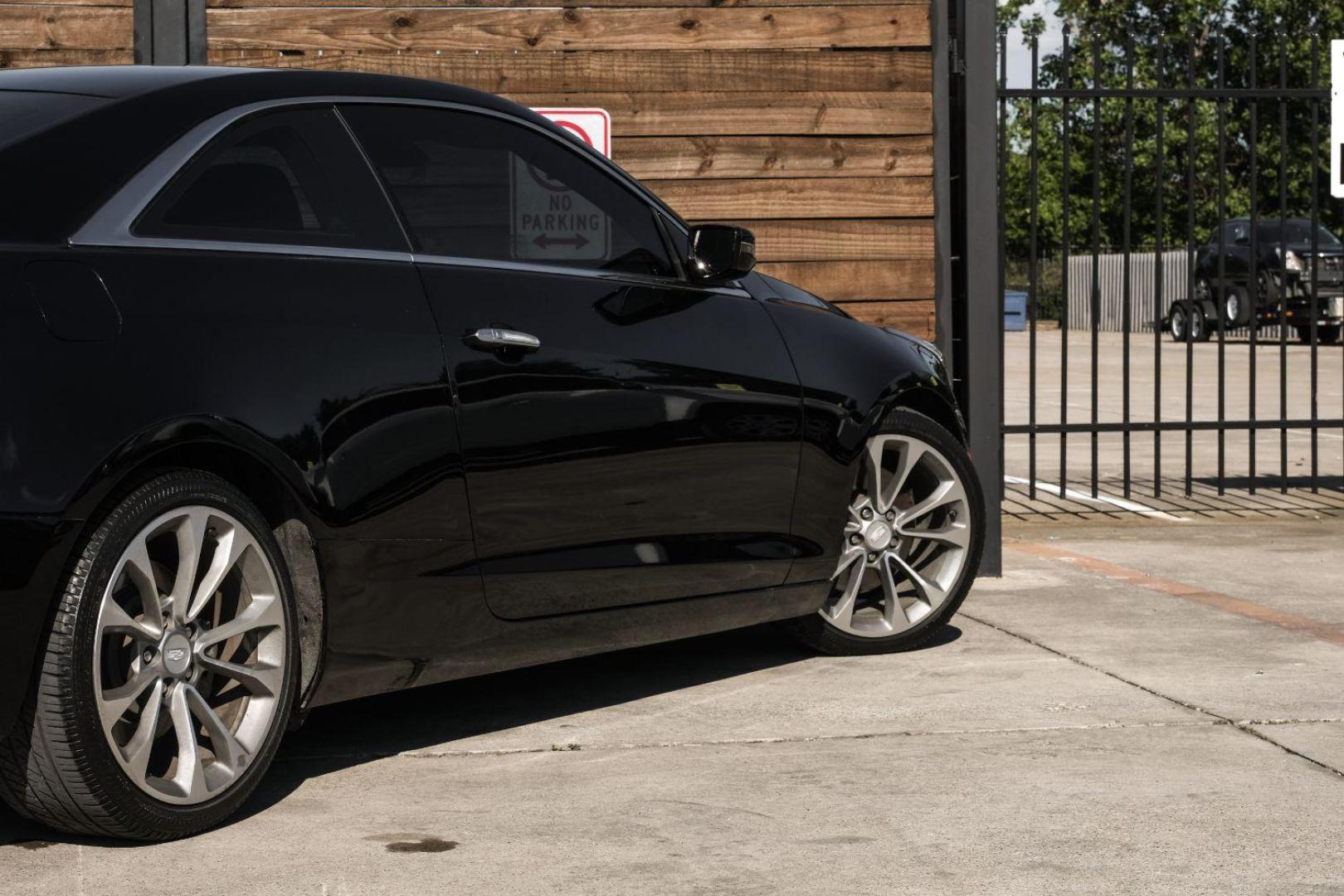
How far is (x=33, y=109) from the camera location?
4.10 meters

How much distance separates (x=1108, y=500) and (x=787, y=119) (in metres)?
3.67

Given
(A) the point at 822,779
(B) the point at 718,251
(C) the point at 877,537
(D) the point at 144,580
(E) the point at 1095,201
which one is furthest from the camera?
(E) the point at 1095,201

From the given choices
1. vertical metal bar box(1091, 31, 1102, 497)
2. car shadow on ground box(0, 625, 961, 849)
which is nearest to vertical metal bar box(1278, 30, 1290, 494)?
vertical metal bar box(1091, 31, 1102, 497)

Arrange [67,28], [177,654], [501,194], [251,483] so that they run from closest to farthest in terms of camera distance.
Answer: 1. [177,654]
2. [251,483]
3. [501,194]
4. [67,28]

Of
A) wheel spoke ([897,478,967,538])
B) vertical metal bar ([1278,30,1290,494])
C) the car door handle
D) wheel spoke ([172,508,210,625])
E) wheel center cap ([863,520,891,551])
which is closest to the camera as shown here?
wheel spoke ([172,508,210,625])

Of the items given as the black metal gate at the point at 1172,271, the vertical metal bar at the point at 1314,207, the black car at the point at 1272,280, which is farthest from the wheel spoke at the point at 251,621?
the black car at the point at 1272,280

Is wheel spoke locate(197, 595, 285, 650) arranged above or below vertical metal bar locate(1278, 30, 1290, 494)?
below

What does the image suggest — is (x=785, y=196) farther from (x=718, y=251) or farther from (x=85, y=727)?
(x=85, y=727)

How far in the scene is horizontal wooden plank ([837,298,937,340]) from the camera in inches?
310

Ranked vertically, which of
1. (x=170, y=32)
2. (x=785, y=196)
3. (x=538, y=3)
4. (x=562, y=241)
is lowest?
(x=562, y=241)

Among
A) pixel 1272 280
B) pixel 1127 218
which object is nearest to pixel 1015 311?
pixel 1272 280

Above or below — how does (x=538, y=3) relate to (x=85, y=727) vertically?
above

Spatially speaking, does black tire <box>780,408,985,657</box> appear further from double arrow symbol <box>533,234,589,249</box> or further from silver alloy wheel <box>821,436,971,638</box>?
double arrow symbol <box>533,234,589,249</box>

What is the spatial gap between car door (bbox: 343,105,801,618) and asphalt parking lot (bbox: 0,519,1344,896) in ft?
1.43
